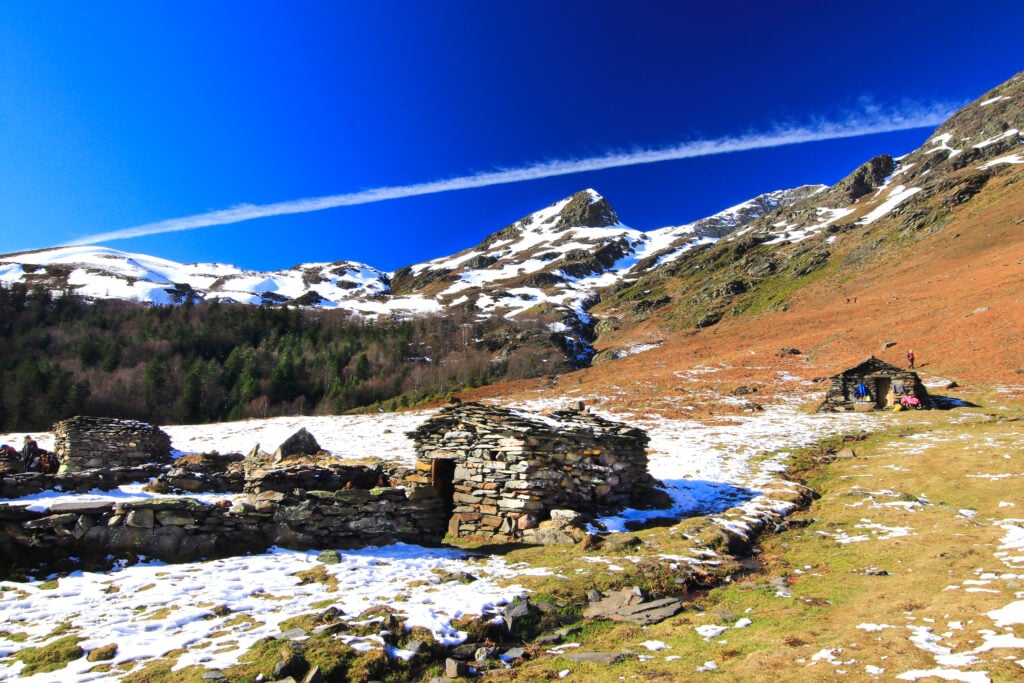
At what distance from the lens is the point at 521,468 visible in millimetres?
13227

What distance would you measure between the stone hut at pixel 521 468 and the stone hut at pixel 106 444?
66.8 feet

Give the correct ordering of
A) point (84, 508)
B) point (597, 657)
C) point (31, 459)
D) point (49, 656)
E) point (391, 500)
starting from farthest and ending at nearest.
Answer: point (31, 459), point (391, 500), point (84, 508), point (597, 657), point (49, 656)

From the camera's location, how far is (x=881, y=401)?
102 feet

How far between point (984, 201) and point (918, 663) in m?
132

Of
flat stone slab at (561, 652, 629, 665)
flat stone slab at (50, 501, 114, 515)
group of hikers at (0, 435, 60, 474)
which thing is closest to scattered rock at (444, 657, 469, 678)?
flat stone slab at (561, 652, 629, 665)

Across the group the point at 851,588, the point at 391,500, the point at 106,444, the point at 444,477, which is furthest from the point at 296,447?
the point at 851,588

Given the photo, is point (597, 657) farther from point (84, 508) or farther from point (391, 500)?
point (84, 508)

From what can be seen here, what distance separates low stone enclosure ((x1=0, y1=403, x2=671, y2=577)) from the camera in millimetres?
8867

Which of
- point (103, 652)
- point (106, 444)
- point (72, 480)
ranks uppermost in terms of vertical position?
point (106, 444)

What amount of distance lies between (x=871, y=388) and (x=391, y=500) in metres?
33.8

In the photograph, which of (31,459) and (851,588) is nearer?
(851,588)

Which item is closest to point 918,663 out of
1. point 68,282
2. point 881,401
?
point 881,401

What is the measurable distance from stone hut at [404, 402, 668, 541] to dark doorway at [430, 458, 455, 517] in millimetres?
30

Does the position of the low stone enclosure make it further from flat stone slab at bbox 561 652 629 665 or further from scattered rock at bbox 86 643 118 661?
flat stone slab at bbox 561 652 629 665
